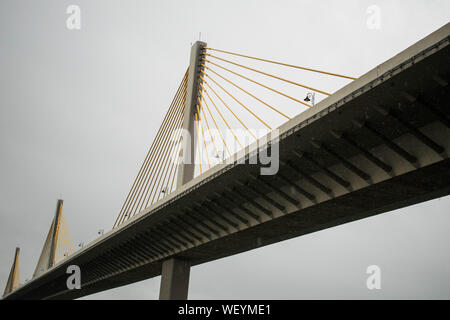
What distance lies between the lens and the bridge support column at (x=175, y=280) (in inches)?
1022

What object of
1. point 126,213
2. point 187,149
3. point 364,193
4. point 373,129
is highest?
point 187,149

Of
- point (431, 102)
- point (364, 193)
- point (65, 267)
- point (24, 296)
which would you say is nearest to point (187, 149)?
point (364, 193)

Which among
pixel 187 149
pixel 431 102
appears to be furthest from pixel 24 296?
pixel 431 102

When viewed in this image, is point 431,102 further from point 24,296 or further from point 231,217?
point 24,296

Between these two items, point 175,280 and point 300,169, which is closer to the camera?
point 300,169

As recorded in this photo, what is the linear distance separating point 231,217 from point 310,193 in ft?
17.1

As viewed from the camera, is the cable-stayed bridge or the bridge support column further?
the bridge support column

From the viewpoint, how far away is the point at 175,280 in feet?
86.0

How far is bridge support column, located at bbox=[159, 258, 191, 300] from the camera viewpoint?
2595cm
